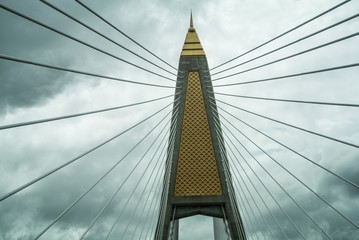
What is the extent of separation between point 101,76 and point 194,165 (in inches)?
286

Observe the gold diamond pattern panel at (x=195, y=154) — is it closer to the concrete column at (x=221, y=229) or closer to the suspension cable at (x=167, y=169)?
the suspension cable at (x=167, y=169)

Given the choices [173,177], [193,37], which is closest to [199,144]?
[173,177]

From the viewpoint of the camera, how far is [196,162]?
12.3 m

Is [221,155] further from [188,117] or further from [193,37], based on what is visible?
[193,37]

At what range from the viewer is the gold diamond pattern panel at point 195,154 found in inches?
471

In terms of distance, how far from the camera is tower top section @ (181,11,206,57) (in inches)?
528

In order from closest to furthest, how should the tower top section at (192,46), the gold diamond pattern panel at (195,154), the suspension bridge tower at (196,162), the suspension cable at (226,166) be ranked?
the suspension cable at (226,166) → the suspension bridge tower at (196,162) → the gold diamond pattern panel at (195,154) → the tower top section at (192,46)

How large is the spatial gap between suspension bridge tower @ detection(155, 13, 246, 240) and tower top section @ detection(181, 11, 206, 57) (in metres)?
0.08

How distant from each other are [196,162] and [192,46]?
19.0 feet

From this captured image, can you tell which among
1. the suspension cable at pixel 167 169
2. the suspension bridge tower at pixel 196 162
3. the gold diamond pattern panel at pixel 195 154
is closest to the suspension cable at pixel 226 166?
the suspension bridge tower at pixel 196 162

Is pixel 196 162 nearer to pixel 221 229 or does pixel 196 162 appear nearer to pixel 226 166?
pixel 226 166

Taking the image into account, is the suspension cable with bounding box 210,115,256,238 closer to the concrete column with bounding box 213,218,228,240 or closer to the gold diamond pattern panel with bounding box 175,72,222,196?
the gold diamond pattern panel with bounding box 175,72,222,196

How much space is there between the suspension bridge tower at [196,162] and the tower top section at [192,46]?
8 cm

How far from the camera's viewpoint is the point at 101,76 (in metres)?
6.14
